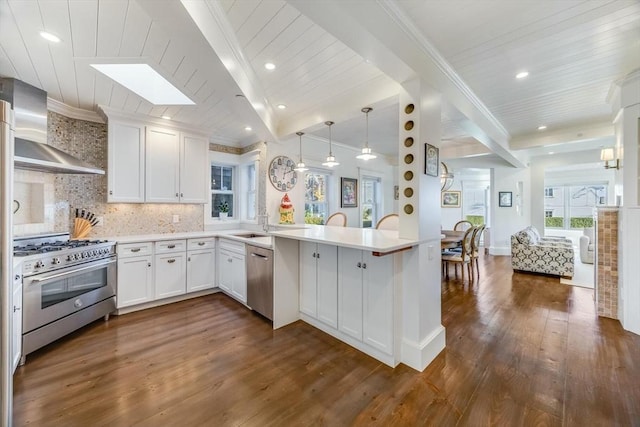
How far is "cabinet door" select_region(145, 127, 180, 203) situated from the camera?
3642 millimetres

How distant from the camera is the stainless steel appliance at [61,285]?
7.43 ft

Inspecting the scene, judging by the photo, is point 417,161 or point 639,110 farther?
point 639,110

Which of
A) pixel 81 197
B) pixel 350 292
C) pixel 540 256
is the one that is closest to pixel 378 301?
pixel 350 292

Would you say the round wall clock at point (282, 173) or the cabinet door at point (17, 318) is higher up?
the round wall clock at point (282, 173)

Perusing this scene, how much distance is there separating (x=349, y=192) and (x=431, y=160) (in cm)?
338

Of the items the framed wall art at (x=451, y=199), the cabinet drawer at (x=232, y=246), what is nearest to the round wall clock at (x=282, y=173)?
the cabinet drawer at (x=232, y=246)

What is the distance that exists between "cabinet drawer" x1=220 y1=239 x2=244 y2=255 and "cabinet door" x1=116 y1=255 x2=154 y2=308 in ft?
2.97

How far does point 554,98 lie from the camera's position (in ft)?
10.8

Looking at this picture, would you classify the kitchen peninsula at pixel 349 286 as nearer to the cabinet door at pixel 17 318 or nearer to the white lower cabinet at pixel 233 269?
the white lower cabinet at pixel 233 269

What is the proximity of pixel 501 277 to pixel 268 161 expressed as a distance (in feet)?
15.5

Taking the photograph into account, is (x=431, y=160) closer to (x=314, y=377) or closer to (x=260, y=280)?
(x=314, y=377)

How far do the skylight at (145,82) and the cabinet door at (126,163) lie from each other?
2.15ft

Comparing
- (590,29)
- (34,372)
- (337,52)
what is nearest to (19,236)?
(34,372)

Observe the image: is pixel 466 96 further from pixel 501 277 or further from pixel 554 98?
pixel 501 277
